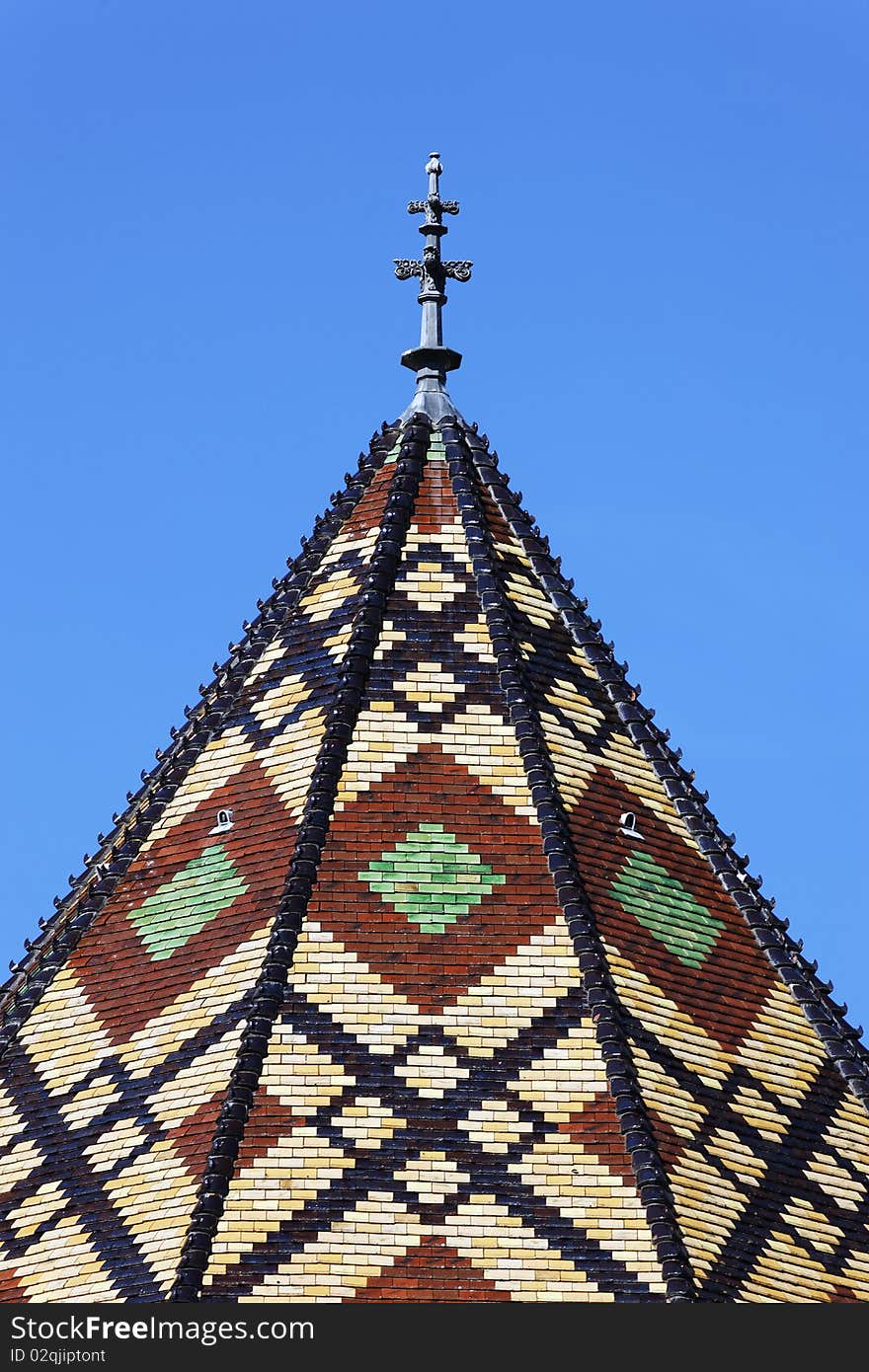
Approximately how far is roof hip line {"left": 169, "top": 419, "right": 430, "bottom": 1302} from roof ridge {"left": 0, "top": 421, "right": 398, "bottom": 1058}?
1.38 ft

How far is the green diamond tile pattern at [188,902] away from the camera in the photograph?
74.9 ft

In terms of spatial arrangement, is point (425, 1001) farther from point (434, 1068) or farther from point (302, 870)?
point (302, 870)

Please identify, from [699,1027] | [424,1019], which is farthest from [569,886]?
[424,1019]

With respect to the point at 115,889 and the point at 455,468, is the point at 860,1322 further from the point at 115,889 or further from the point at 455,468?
the point at 455,468

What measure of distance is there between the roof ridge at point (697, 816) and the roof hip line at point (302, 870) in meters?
0.80

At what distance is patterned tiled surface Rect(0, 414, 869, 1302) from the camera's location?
20859 mm

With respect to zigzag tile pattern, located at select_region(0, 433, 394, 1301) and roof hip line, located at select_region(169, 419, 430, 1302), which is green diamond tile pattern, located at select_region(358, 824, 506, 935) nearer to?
roof hip line, located at select_region(169, 419, 430, 1302)

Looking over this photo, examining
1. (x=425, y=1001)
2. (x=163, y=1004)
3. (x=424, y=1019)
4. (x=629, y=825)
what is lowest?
(x=424, y=1019)

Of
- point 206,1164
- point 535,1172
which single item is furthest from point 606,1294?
point 206,1164

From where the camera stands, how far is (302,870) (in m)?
22.5

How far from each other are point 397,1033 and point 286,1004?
2.13 ft

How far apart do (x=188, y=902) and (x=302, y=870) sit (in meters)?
0.91

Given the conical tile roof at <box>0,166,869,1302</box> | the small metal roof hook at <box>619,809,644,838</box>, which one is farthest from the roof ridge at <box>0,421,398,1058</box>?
the small metal roof hook at <box>619,809,644,838</box>

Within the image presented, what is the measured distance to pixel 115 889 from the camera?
930 inches
